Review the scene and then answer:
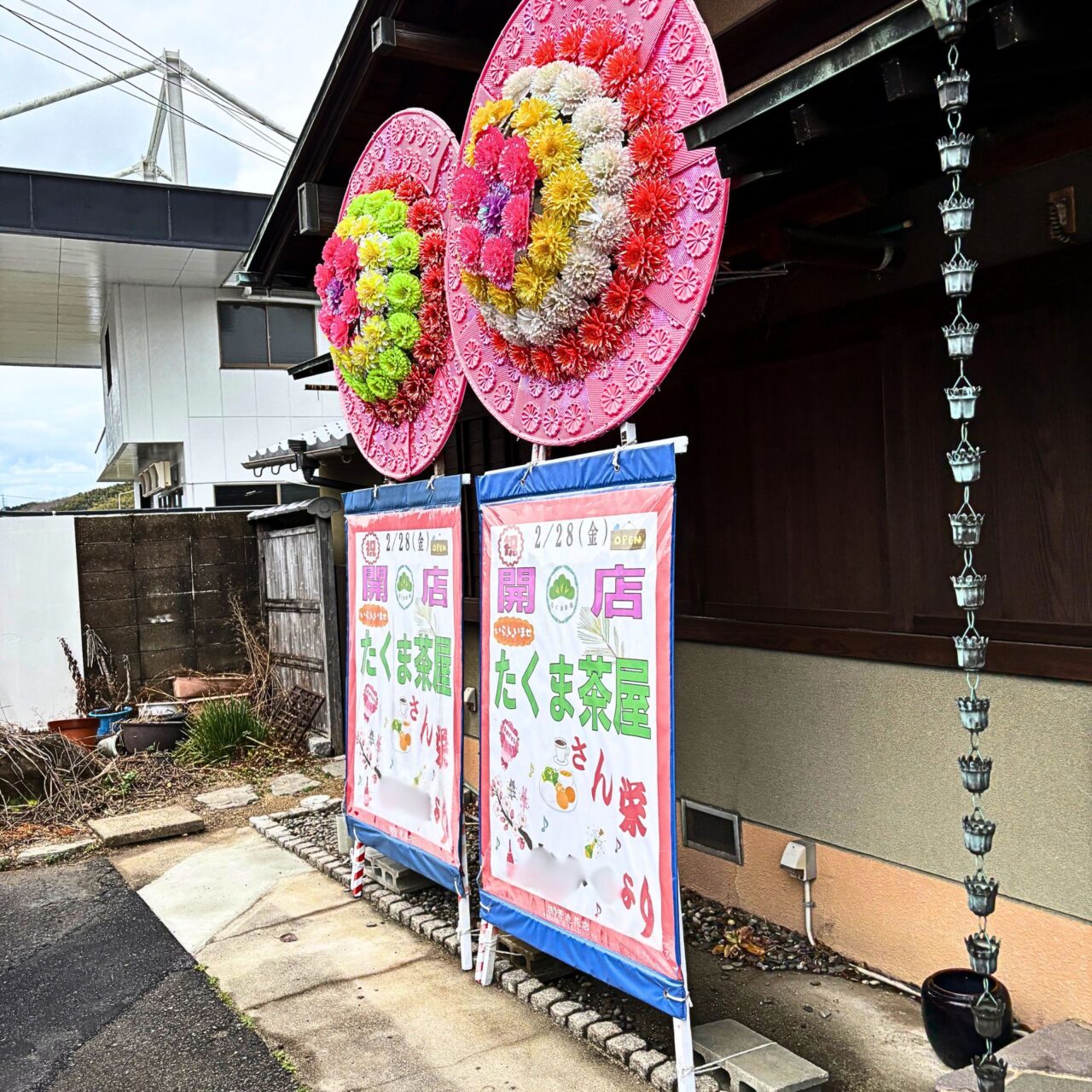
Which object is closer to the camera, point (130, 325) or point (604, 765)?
point (604, 765)

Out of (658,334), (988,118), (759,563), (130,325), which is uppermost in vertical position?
(130,325)

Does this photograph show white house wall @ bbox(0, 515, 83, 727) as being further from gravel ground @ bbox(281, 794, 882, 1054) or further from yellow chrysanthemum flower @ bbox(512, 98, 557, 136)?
yellow chrysanthemum flower @ bbox(512, 98, 557, 136)

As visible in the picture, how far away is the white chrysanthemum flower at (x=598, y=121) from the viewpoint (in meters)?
4.01

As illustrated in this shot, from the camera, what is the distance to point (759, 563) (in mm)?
5340

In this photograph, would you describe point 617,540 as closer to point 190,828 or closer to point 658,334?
point 658,334

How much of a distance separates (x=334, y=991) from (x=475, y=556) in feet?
13.6

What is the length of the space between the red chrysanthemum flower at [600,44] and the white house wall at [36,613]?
9.56 metres

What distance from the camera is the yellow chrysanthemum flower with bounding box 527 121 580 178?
13.6ft

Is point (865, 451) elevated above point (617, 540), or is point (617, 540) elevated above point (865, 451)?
point (865, 451)

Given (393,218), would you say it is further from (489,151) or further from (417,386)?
(489,151)

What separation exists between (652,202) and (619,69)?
0.63 m

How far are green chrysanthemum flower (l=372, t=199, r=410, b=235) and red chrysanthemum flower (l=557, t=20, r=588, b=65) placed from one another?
1.74 m

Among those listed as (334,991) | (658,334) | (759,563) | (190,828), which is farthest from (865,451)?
(190,828)

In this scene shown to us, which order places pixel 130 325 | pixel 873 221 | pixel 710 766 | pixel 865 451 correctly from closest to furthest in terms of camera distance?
pixel 873 221, pixel 865 451, pixel 710 766, pixel 130 325
